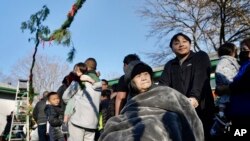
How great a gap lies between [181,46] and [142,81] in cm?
86

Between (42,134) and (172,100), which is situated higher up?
(172,100)

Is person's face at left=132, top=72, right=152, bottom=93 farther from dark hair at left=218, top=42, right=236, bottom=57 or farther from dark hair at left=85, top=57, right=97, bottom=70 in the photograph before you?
dark hair at left=85, top=57, right=97, bottom=70

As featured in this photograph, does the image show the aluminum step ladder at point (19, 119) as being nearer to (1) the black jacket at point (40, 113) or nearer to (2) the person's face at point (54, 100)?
(1) the black jacket at point (40, 113)

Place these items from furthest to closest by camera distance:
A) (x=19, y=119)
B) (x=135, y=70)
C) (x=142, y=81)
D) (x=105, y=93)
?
(x=19, y=119)
(x=105, y=93)
(x=135, y=70)
(x=142, y=81)

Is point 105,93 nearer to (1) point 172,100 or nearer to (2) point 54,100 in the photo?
(2) point 54,100

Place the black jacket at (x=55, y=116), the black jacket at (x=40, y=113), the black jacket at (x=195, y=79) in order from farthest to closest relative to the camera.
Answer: the black jacket at (x=40, y=113), the black jacket at (x=55, y=116), the black jacket at (x=195, y=79)

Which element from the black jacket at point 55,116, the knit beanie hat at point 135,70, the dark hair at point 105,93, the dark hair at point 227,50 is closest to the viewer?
the knit beanie hat at point 135,70

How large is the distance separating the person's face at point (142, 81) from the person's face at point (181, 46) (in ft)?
2.26

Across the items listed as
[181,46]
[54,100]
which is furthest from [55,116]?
[181,46]

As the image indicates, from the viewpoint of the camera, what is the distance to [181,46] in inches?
211

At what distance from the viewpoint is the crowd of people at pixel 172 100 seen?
13.5 feet

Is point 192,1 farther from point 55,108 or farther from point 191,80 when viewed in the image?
point 191,80

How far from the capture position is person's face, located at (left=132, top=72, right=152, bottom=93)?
4.75 metres

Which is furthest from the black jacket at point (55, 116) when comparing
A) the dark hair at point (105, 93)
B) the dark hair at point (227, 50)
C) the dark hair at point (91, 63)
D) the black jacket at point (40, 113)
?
the dark hair at point (227, 50)
